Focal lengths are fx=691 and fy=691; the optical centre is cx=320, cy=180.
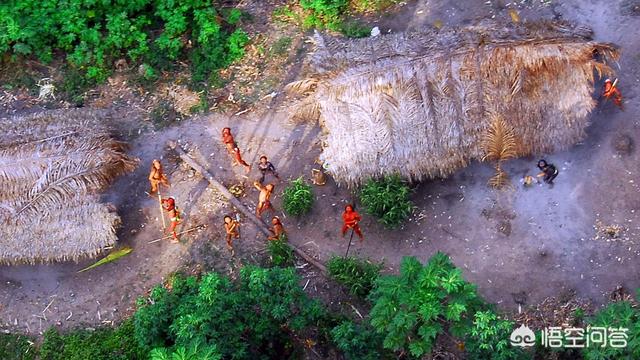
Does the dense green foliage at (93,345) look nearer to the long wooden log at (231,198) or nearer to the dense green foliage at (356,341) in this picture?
the long wooden log at (231,198)

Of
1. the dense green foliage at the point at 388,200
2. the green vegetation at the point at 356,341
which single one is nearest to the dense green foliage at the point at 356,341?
the green vegetation at the point at 356,341

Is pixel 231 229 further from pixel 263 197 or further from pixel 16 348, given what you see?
pixel 16 348

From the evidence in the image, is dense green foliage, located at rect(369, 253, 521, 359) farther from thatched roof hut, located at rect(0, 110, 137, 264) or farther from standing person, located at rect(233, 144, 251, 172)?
thatched roof hut, located at rect(0, 110, 137, 264)

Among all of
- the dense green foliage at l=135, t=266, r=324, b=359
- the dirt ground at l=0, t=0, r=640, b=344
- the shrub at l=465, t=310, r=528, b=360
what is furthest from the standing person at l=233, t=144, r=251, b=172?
the shrub at l=465, t=310, r=528, b=360

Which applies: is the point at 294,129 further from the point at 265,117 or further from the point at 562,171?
the point at 562,171

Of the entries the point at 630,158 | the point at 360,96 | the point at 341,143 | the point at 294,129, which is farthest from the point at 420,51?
the point at 630,158
